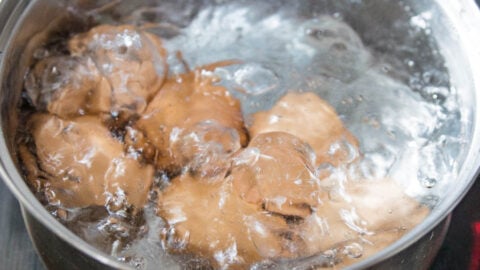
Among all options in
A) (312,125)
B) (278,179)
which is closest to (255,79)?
(312,125)

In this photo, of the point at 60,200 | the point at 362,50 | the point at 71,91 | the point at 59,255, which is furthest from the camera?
the point at 362,50

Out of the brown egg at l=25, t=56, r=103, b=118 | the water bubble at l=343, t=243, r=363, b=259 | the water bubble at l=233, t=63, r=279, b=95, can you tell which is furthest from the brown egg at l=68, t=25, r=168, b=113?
the water bubble at l=343, t=243, r=363, b=259

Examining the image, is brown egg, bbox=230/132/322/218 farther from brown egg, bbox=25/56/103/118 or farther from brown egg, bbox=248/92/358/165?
brown egg, bbox=25/56/103/118

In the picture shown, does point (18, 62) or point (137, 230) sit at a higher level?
point (18, 62)

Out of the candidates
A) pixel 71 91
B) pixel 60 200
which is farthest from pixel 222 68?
pixel 60 200

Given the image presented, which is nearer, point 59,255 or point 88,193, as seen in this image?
point 59,255

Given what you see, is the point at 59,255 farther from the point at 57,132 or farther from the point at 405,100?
the point at 405,100
